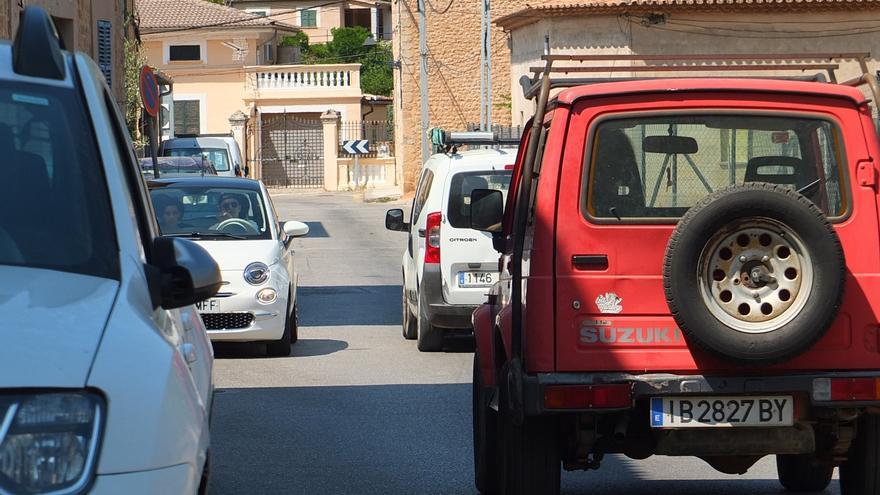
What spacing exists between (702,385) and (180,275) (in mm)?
2390

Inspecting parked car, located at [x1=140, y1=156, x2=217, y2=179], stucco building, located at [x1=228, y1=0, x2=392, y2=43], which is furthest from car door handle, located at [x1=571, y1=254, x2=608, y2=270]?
stucco building, located at [x1=228, y1=0, x2=392, y2=43]

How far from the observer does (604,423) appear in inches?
245

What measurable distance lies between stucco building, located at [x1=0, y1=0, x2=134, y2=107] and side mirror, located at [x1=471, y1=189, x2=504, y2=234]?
11.4 metres

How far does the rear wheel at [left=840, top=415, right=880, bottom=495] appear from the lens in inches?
247

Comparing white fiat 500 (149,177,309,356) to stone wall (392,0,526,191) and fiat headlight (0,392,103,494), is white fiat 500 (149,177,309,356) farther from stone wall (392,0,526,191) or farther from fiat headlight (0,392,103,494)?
stone wall (392,0,526,191)

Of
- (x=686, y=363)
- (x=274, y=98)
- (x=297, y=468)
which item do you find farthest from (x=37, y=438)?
(x=274, y=98)

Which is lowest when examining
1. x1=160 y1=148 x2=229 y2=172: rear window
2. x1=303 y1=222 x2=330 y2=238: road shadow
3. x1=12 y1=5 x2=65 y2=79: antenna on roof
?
x1=303 y1=222 x2=330 y2=238: road shadow

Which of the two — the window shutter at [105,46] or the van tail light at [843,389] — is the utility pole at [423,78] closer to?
the window shutter at [105,46]

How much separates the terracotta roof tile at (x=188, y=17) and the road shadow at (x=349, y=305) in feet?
160

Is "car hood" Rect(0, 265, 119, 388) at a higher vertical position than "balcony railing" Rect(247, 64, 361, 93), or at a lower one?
lower

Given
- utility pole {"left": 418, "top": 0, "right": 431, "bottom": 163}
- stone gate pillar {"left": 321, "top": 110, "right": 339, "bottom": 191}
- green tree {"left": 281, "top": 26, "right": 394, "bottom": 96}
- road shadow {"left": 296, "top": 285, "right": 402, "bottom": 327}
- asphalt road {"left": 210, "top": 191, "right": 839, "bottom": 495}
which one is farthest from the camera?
green tree {"left": 281, "top": 26, "right": 394, "bottom": 96}

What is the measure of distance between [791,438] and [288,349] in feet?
24.4

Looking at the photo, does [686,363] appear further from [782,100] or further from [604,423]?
[782,100]

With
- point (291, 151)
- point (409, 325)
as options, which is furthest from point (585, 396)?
point (291, 151)
